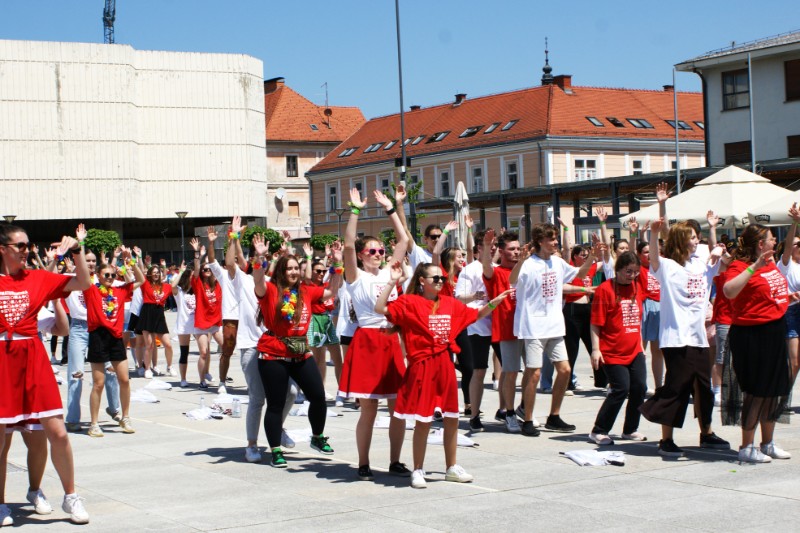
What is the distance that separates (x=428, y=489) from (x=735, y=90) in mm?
41219

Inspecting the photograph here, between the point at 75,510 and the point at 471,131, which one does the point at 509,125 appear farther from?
the point at 75,510

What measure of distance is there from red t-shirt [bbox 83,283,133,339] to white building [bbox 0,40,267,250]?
181 ft

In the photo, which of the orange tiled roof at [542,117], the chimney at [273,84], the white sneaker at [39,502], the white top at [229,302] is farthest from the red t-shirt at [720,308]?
the chimney at [273,84]

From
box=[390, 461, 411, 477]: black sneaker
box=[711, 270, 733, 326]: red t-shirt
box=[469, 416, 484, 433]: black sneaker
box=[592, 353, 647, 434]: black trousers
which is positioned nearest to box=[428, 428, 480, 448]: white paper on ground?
box=[469, 416, 484, 433]: black sneaker

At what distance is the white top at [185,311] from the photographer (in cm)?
1627

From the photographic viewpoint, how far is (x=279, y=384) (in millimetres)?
9062

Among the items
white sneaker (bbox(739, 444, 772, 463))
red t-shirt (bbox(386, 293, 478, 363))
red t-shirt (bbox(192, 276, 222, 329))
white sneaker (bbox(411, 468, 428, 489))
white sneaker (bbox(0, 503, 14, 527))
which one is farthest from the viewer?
red t-shirt (bbox(192, 276, 222, 329))

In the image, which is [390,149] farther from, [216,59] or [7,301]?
[7,301]

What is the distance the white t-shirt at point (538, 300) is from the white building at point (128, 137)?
57.6m

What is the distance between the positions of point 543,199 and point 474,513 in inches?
1430

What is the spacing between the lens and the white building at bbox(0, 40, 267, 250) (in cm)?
6372

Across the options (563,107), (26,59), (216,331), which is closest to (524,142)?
(563,107)

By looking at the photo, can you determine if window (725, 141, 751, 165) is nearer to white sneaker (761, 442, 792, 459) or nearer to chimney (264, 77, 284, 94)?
white sneaker (761, 442, 792, 459)

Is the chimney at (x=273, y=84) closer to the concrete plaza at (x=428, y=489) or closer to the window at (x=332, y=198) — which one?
the window at (x=332, y=198)
